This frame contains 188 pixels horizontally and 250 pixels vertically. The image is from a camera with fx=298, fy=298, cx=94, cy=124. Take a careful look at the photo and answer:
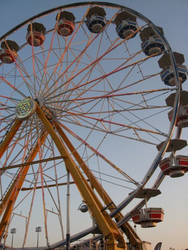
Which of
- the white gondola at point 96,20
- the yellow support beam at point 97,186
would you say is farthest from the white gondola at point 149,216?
the white gondola at point 96,20

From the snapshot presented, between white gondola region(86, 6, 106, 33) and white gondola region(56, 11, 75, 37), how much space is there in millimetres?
1133

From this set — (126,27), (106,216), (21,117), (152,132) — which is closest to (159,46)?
(126,27)

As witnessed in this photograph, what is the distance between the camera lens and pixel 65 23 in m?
18.1

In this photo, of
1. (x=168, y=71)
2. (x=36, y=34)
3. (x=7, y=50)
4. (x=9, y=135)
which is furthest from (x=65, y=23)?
(x=9, y=135)

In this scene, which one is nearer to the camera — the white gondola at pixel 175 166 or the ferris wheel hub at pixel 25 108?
the white gondola at pixel 175 166

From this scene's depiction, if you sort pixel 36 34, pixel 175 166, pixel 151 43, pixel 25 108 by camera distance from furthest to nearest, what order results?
1. pixel 36 34
2. pixel 151 43
3. pixel 25 108
4. pixel 175 166

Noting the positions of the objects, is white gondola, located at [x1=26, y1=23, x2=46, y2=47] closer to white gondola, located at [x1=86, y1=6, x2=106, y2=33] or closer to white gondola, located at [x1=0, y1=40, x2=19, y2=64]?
white gondola, located at [x1=0, y1=40, x2=19, y2=64]

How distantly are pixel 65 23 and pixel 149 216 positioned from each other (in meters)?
12.0

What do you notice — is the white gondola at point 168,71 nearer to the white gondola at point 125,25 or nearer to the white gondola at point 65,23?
the white gondola at point 125,25

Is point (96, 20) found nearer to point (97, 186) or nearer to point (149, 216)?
point (97, 186)

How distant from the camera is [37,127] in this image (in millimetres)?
15695

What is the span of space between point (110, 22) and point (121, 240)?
495 inches

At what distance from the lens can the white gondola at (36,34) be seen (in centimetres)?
1852

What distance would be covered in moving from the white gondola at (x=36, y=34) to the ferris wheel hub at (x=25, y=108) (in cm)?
492
